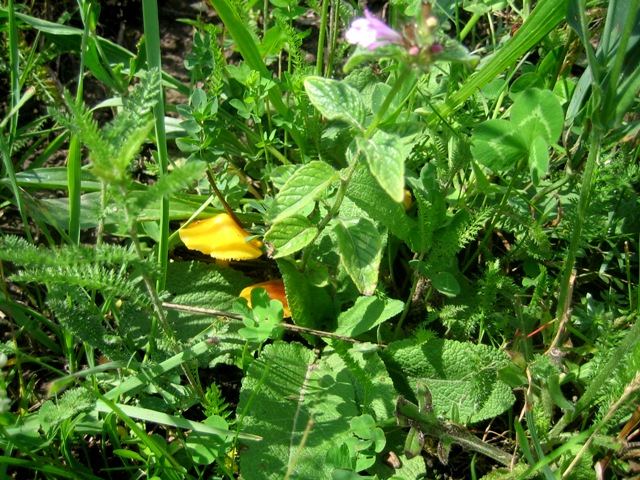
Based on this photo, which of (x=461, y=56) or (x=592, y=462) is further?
(x=592, y=462)

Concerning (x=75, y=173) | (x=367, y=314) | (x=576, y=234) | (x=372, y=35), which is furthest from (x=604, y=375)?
(x=75, y=173)

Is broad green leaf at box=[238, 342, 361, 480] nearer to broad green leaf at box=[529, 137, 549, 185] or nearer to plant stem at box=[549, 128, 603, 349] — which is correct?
plant stem at box=[549, 128, 603, 349]

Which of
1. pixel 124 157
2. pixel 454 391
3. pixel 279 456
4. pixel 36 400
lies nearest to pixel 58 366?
pixel 36 400

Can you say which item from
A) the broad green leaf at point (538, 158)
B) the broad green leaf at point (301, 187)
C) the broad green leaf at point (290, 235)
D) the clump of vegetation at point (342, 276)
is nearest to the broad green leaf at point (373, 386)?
the clump of vegetation at point (342, 276)

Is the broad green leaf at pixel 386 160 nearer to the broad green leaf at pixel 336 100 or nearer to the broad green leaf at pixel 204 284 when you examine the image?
the broad green leaf at pixel 336 100

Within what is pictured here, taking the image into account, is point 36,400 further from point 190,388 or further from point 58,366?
point 190,388
